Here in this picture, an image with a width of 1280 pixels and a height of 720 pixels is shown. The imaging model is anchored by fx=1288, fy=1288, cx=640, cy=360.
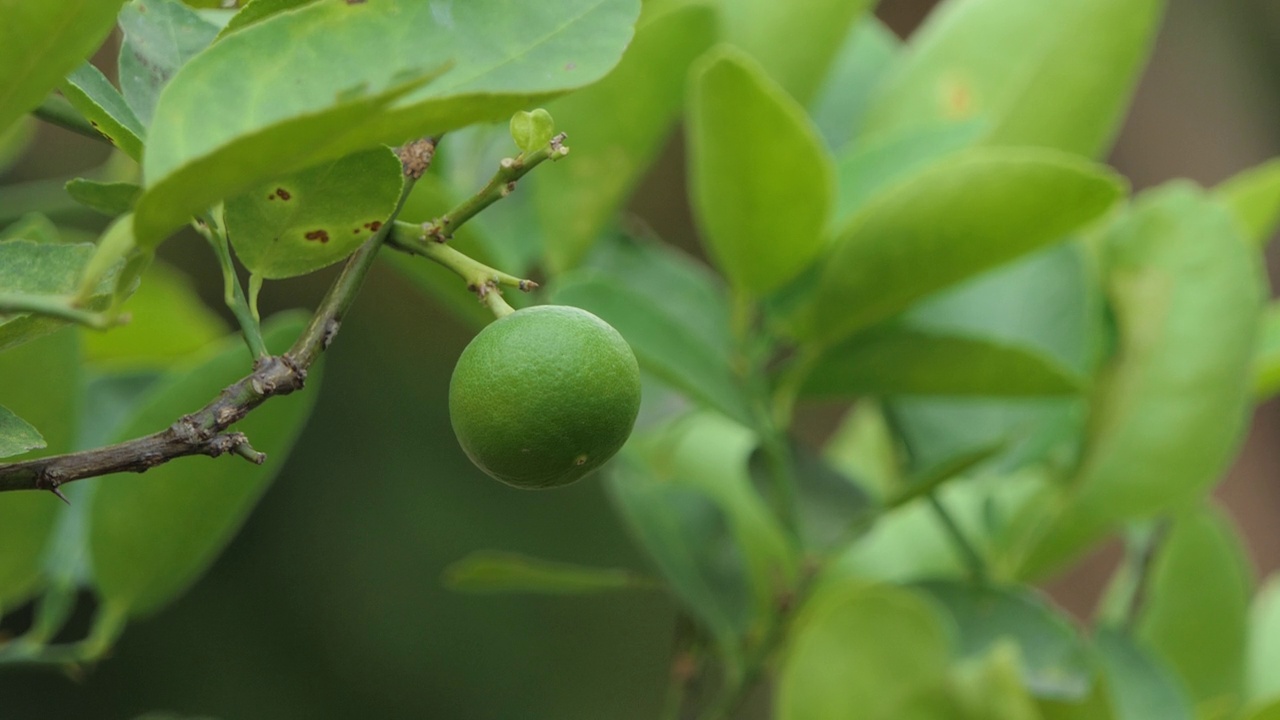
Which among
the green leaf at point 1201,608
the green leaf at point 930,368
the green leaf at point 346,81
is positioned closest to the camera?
the green leaf at point 346,81

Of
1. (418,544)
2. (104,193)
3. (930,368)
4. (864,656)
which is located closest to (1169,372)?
(930,368)

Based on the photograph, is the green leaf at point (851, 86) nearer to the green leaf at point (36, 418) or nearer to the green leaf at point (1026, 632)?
the green leaf at point (1026, 632)

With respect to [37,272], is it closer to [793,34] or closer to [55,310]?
[55,310]

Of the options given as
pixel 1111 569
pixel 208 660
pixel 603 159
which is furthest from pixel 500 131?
pixel 208 660

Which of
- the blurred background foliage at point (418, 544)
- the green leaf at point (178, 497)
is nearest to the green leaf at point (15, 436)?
the green leaf at point (178, 497)

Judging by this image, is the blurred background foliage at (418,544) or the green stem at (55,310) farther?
the blurred background foliage at (418,544)

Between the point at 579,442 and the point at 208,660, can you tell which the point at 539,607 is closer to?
the point at 208,660

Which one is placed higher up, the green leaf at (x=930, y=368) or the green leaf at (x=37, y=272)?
the green leaf at (x=37, y=272)
